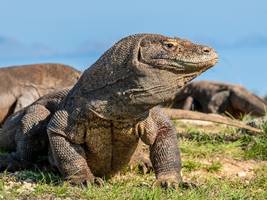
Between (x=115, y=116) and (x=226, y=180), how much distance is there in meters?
1.91

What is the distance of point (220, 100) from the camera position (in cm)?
2144

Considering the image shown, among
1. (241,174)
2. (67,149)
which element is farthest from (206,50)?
(241,174)

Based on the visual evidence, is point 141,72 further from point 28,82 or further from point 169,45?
point 28,82

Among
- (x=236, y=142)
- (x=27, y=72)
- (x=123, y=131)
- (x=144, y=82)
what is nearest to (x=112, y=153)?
(x=123, y=131)

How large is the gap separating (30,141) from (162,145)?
1.63m

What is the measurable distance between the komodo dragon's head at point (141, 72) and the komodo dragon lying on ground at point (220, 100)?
1245 centimetres

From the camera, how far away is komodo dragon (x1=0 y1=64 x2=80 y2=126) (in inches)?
578

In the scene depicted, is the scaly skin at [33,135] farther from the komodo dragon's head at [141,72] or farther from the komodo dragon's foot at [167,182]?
the komodo dragon's foot at [167,182]

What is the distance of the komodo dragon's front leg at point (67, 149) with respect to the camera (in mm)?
7451

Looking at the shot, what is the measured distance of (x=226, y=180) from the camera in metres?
8.69

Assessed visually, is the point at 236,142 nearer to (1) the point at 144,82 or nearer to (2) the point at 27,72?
(1) the point at 144,82

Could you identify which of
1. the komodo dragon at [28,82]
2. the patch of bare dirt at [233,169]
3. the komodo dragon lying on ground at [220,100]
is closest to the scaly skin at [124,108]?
the patch of bare dirt at [233,169]

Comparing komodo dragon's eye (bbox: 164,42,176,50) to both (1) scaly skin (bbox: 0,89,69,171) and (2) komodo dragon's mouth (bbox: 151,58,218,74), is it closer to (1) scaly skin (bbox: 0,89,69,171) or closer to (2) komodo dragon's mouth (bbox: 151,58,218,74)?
(2) komodo dragon's mouth (bbox: 151,58,218,74)

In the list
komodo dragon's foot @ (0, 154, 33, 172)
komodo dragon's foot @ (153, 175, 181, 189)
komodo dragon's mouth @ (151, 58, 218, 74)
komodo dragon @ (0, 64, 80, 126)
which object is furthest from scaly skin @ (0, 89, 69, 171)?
komodo dragon @ (0, 64, 80, 126)
